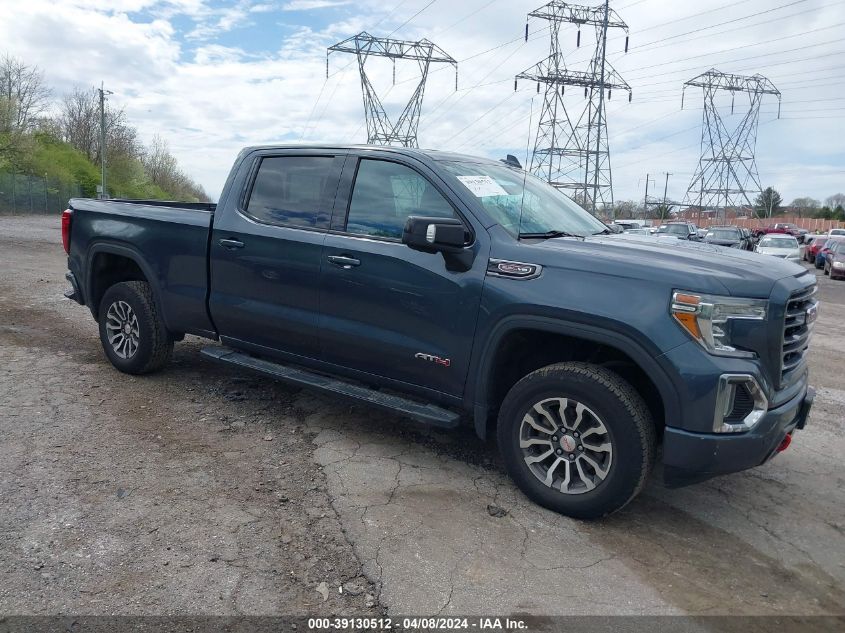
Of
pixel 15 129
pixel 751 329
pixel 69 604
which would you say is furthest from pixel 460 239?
pixel 15 129

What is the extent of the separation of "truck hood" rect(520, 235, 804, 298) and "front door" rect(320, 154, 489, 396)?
0.47 m

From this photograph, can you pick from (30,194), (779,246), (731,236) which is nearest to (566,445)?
(779,246)

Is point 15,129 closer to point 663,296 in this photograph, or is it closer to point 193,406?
point 193,406

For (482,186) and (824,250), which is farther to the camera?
(824,250)

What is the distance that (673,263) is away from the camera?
340 centimetres

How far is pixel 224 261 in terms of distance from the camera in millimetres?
4984

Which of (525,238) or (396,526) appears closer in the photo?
(396,526)

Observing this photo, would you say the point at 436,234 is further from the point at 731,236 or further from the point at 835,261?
the point at 731,236

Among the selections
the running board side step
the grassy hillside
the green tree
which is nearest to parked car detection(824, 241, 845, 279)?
the running board side step

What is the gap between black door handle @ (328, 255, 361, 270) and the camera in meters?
4.29

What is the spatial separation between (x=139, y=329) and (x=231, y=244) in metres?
1.34

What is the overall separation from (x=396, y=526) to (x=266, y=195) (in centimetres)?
269

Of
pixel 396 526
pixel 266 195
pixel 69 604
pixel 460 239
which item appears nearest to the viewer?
pixel 69 604

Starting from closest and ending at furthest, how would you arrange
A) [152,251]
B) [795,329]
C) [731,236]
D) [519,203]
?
[795,329], [519,203], [152,251], [731,236]
